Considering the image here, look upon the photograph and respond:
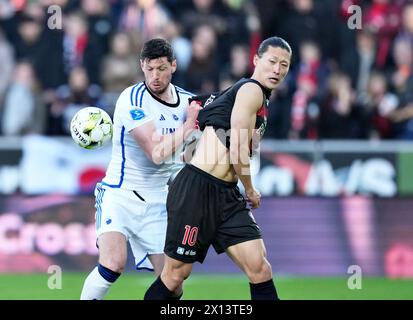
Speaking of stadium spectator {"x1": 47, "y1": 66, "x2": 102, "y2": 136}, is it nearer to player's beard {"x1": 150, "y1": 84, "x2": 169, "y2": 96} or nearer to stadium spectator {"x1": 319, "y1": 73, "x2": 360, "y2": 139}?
stadium spectator {"x1": 319, "y1": 73, "x2": 360, "y2": 139}

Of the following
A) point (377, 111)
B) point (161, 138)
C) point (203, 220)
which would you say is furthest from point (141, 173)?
point (377, 111)

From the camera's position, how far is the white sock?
8.95m

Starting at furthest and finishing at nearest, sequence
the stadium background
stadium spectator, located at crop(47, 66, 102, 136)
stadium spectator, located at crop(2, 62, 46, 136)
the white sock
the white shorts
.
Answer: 1. stadium spectator, located at crop(2, 62, 46, 136)
2. stadium spectator, located at crop(47, 66, 102, 136)
3. the stadium background
4. the white shorts
5. the white sock

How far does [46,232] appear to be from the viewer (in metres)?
13.5

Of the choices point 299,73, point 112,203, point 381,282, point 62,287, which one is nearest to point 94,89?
point 299,73

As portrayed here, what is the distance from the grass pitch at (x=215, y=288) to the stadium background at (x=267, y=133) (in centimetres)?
3

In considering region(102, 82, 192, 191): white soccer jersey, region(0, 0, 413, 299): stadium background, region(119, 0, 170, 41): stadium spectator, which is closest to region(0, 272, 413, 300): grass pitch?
region(0, 0, 413, 299): stadium background

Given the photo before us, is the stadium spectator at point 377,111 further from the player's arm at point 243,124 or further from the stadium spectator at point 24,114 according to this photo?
the player's arm at point 243,124

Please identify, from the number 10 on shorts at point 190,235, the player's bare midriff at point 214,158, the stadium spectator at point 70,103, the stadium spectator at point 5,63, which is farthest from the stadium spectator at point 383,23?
the number 10 on shorts at point 190,235

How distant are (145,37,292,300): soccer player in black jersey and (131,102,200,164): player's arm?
13cm

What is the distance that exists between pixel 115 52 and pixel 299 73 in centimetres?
274

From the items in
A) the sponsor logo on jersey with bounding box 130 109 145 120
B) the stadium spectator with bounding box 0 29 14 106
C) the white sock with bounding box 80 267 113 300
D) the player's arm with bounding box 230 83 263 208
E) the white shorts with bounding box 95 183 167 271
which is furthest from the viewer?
the stadium spectator with bounding box 0 29 14 106

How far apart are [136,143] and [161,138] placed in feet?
1.27

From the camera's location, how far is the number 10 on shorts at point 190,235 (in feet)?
28.1
